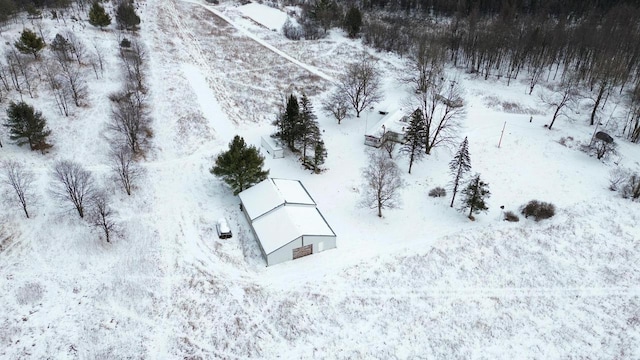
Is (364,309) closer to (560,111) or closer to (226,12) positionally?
(560,111)

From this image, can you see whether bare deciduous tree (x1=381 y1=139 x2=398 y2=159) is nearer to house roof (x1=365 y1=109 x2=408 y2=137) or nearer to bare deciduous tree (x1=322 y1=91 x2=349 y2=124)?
house roof (x1=365 y1=109 x2=408 y2=137)

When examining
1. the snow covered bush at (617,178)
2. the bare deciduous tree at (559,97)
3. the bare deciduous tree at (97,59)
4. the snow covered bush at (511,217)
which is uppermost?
the bare deciduous tree at (97,59)

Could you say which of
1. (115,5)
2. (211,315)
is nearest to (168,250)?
(211,315)

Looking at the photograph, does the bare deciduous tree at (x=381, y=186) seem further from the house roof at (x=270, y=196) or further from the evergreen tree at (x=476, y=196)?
the evergreen tree at (x=476, y=196)

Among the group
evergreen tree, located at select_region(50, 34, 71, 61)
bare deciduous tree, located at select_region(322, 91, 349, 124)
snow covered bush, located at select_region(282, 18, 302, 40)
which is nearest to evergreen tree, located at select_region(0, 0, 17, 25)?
evergreen tree, located at select_region(50, 34, 71, 61)

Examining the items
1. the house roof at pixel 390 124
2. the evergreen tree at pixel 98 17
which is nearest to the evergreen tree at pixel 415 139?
the house roof at pixel 390 124

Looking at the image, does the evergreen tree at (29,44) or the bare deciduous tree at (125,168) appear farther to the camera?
the evergreen tree at (29,44)
